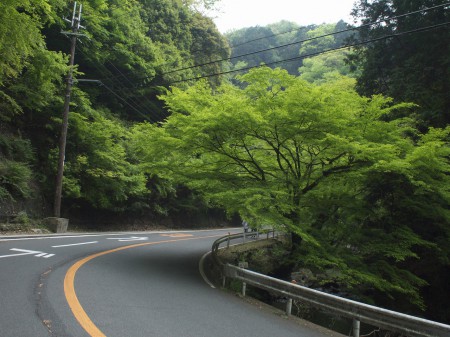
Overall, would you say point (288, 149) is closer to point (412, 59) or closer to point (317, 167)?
point (317, 167)

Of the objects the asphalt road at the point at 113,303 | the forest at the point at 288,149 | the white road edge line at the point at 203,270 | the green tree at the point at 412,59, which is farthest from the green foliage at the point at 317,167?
the green tree at the point at 412,59

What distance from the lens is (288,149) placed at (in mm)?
11852

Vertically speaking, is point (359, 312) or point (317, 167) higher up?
point (317, 167)

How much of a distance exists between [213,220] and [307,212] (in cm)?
2944

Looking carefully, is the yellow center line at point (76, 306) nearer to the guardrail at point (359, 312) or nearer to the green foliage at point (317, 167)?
the guardrail at point (359, 312)

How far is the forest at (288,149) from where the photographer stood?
1045 centimetres

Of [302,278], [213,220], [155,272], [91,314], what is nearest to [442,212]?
[302,278]

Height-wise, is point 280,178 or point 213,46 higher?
point 213,46

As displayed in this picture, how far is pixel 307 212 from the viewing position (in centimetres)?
1145

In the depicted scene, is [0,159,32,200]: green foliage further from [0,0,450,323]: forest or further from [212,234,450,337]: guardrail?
[212,234,450,337]: guardrail

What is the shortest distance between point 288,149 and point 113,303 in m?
7.55

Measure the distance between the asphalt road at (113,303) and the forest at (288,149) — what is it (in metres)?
2.82

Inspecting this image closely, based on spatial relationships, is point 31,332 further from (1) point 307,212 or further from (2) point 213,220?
(2) point 213,220

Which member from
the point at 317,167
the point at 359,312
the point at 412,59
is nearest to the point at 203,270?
the point at 317,167
